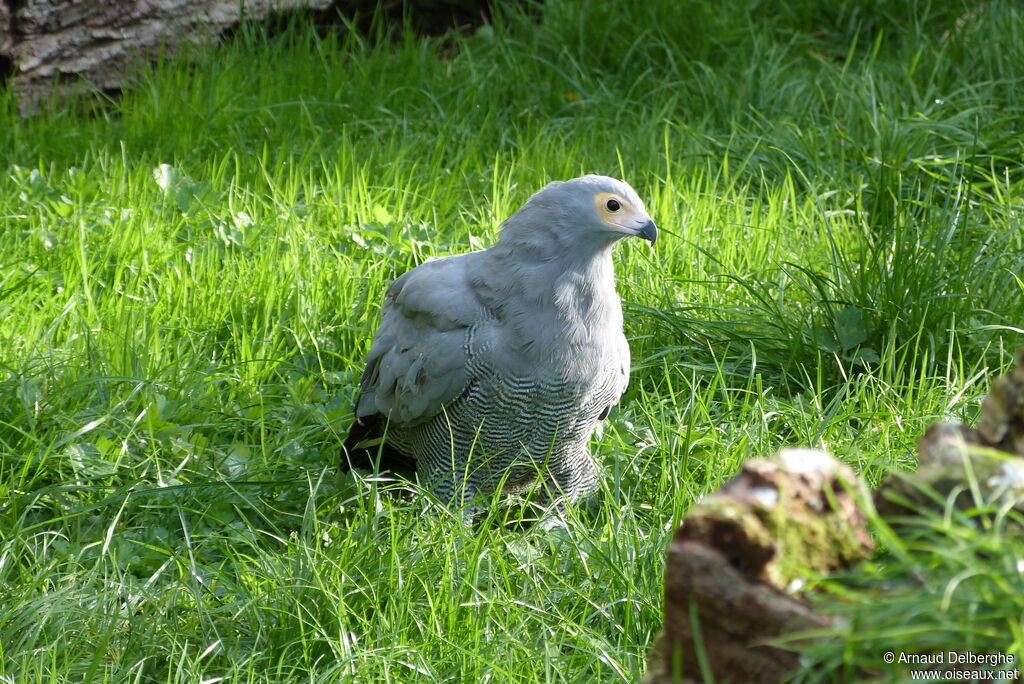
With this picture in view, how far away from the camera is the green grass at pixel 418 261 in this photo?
2.66 meters

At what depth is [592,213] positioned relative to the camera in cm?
301

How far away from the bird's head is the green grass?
1.91ft

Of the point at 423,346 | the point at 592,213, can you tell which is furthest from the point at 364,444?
the point at 592,213

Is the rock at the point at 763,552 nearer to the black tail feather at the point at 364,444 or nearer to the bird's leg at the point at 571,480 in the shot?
the bird's leg at the point at 571,480

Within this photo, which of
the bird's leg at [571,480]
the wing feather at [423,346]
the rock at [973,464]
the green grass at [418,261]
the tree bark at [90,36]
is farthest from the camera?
the tree bark at [90,36]

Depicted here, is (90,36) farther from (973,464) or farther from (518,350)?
(973,464)

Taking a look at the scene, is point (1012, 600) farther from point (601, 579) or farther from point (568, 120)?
point (568, 120)

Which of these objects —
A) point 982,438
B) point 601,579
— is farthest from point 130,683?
point 982,438

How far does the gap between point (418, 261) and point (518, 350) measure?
1.39 metres

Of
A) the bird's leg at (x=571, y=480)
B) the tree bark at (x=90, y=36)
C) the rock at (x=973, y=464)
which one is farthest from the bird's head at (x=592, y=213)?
the tree bark at (x=90, y=36)

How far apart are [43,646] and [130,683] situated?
0.23 metres

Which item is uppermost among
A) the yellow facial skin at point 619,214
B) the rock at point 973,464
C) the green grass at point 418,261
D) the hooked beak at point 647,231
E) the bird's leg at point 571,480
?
the rock at point 973,464

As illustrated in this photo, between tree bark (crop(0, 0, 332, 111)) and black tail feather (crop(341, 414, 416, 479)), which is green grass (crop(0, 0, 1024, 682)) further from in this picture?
tree bark (crop(0, 0, 332, 111))

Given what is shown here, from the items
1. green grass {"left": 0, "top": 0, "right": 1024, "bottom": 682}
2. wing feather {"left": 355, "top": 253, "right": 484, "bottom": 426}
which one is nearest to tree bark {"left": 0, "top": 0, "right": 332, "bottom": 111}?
green grass {"left": 0, "top": 0, "right": 1024, "bottom": 682}
